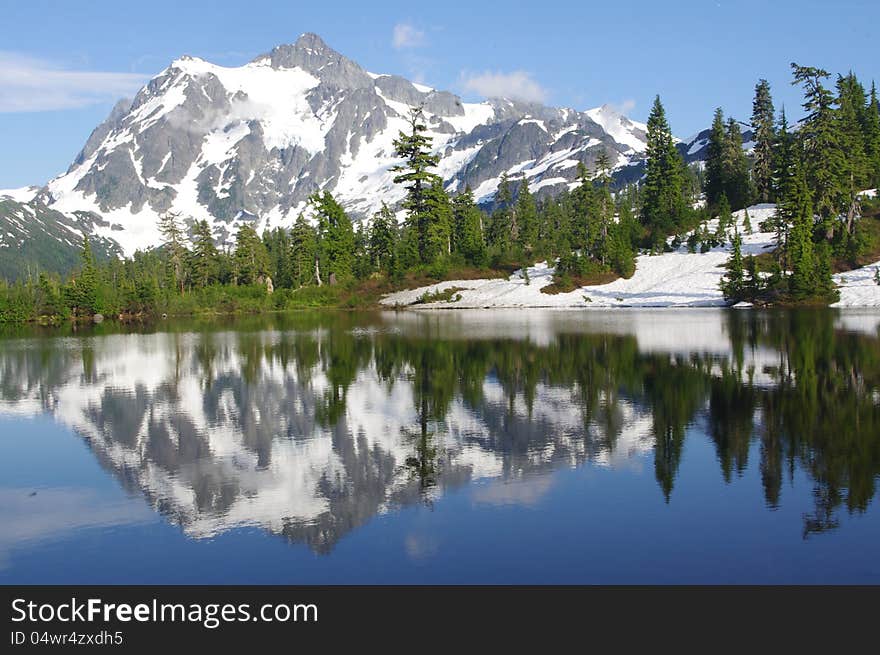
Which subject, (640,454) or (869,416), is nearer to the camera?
(640,454)

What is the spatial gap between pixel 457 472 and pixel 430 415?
6425mm

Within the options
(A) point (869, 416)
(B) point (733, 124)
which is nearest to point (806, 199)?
(B) point (733, 124)

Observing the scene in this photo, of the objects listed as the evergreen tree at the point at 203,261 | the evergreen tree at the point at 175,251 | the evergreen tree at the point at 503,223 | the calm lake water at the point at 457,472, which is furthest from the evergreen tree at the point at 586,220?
the calm lake water at the point at 457,472

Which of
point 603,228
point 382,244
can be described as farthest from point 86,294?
point 603,228

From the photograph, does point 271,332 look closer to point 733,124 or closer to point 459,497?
point 459,497

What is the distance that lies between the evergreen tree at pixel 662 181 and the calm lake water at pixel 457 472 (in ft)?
235

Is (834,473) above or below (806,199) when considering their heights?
below

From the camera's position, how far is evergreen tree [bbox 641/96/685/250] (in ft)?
339

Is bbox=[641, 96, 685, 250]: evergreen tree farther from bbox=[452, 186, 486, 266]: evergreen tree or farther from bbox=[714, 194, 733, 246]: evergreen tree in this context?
bbox=[452, 186, 486, 266]: evergreen tree

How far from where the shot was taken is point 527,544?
1205 centimetres

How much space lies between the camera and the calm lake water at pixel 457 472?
454 inches

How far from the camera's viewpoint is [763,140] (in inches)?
4134

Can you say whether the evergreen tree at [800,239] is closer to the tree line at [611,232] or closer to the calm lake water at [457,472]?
the tree line at [611,232]

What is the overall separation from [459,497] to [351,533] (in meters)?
2.58
